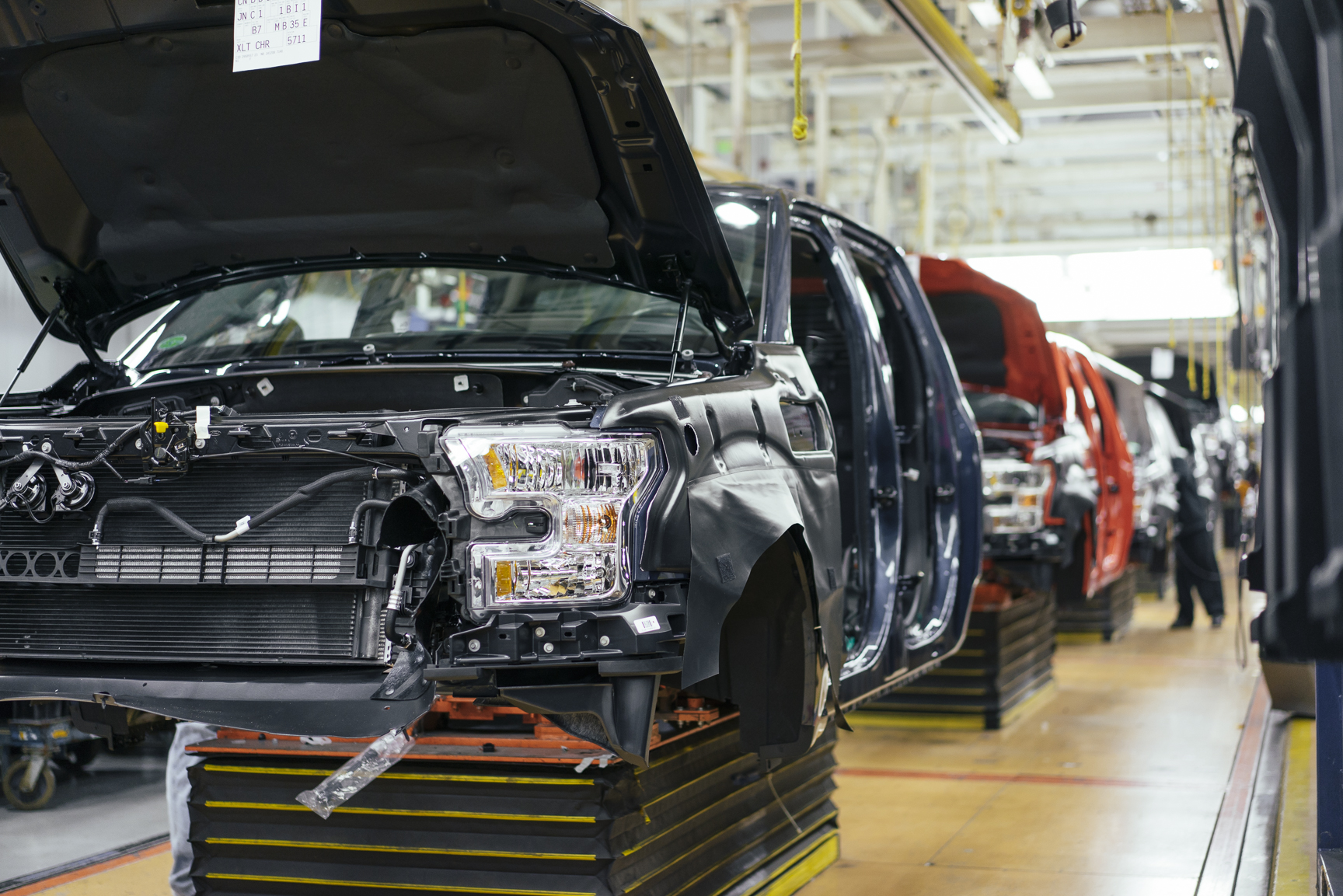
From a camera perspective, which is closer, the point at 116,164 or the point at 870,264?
the point at 116,164

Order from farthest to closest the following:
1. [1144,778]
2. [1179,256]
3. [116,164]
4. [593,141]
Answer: [1179,256]
[1144,778]
[116,164]
[593,141]

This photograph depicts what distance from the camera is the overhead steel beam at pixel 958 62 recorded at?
21.5 ft

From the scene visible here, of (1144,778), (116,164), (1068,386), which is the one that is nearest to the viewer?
(116,164)

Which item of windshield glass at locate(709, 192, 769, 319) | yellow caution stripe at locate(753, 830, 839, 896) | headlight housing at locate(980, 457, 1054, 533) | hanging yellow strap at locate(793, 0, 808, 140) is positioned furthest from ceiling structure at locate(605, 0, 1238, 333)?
yellow caution stripe at locate(753, 830, 839, 896)

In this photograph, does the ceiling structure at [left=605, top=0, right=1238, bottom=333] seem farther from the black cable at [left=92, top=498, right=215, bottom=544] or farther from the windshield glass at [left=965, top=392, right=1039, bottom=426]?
the black cable at [left=92, top=498, right=215, bottom=544]

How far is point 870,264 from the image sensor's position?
16.1 feet

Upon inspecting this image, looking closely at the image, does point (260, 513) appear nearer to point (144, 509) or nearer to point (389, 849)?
point (144, 509)

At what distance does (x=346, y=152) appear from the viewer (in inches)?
134

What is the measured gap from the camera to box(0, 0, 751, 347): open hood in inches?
120

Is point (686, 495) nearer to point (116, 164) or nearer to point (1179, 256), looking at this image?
point (116, 164)

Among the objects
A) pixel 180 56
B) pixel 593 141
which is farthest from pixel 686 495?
pixel 180 56

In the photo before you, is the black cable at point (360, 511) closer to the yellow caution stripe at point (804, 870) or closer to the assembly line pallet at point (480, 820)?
the assembly line pallet at point (480, 820)

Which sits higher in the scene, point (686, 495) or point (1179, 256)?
point (1179, 256)

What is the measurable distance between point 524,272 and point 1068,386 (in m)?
4.67
